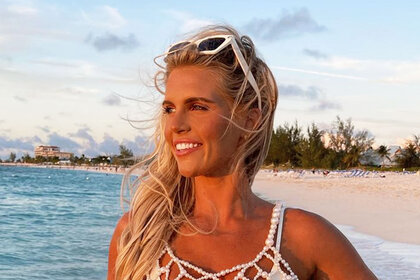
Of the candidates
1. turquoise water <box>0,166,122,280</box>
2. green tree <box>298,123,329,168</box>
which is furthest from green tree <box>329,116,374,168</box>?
turquoise water <box>0,166,122,280</box>

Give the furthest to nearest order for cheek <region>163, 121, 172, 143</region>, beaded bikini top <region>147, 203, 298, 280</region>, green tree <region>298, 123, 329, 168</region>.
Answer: green tree <region>298, 123, 329, 168</region>, cheek <region>163, 121, 172, 143</region>, beaded bikini top <region>147, 203, 298, 280</region>

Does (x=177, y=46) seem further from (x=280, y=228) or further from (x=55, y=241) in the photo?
(x=55, y=241)

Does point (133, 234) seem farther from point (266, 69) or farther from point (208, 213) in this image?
point (266, 69)

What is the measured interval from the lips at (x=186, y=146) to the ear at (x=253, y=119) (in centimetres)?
23

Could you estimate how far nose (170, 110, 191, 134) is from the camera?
7.11ft

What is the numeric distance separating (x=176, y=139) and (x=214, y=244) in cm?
39

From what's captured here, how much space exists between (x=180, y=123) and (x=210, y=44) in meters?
0.32

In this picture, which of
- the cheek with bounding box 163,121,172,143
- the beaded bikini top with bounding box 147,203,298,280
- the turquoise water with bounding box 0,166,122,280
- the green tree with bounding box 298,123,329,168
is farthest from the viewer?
the green tree with bounding box 298,123,329,168

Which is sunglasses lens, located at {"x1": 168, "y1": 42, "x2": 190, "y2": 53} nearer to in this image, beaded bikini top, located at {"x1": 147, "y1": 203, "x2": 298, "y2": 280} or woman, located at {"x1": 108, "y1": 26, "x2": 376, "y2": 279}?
woman, located at {"x1": 108, "y1": 26, "x2": 376, "y2": 279}

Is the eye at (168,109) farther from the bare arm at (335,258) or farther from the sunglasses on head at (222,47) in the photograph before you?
the bare arm at (335,258)

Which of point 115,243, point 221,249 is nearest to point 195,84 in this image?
point 221,249

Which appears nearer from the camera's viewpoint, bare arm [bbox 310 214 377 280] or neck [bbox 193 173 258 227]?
bare arm [bbox 310 214 377 280]

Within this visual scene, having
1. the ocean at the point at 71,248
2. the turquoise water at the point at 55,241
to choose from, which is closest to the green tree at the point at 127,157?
the ocean at the point at 71,248

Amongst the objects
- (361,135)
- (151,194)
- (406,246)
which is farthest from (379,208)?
(361,135)
